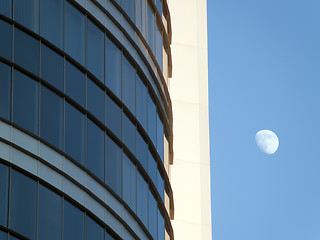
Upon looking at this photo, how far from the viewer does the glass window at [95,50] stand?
101 feet

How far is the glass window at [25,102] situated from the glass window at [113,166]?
322 cm

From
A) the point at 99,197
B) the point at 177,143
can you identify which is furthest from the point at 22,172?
the point at 177,143

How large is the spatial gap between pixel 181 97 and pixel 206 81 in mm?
1758

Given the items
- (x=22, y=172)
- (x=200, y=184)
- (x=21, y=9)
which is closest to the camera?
(x=22, y=172)

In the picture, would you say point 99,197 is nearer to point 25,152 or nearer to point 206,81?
point 25,152

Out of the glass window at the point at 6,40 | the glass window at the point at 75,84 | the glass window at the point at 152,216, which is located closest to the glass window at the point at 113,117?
the glass window at the point at 75,84

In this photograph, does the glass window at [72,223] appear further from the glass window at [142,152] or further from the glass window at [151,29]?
the glass window at [151,29]

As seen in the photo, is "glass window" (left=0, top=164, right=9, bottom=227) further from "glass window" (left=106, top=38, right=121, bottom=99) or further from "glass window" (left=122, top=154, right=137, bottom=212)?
"glass window" (left=106, top=38, right=121, bottom=99)

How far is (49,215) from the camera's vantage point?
1066 inches

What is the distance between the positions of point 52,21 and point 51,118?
3.30m

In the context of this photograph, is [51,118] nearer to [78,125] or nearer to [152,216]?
[78,125]

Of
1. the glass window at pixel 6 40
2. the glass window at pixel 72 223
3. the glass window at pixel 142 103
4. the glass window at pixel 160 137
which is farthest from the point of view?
the glass window at pixel 160 137

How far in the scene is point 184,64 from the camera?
49000 millimetres

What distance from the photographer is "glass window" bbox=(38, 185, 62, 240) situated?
1054 inches
